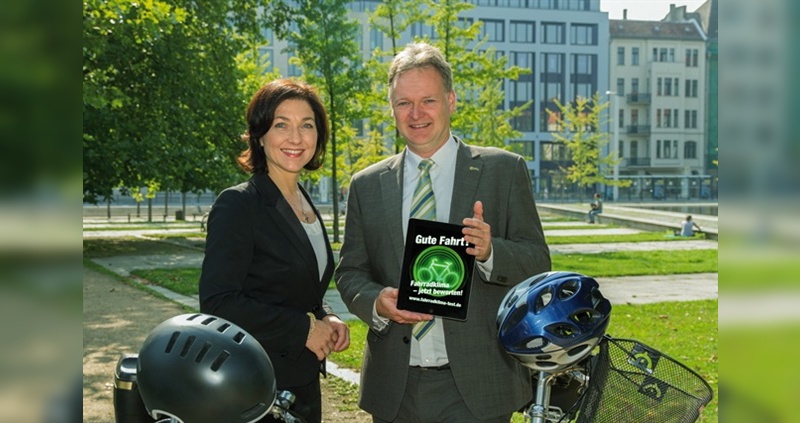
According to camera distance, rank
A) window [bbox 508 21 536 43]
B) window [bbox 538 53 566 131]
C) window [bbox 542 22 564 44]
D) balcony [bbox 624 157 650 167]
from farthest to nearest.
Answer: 1. balcony [bbox 624 157 650 167]
2. window [bbox 542 22 564 44]
3. window [bbox 538 53 566 131]
4. window [bbox 508 21 536 43]

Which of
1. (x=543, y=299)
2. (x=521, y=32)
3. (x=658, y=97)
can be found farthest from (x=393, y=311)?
(x=658, y=97)

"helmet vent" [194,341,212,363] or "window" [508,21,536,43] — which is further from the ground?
"window" [508,21,536,43]

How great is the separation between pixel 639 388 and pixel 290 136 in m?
1.71

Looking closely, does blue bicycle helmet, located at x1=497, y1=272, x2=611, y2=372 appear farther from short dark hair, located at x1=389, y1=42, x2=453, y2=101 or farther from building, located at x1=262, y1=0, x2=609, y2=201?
building, located at x1=262, y1=0, x2=609, y2=201

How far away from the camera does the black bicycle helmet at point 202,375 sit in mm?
2055

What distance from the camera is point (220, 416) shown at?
2061 millimetres

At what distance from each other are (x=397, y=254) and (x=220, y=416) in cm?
141

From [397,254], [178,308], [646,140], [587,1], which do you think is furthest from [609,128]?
[397,254]

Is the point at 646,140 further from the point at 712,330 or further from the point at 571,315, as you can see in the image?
the point at 571,315

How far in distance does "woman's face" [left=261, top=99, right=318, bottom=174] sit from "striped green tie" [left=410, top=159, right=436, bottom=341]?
1.52 ft

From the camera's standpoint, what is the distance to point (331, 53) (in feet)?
90.4

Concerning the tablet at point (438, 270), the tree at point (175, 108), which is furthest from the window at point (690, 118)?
the tablet at point (438, 270)

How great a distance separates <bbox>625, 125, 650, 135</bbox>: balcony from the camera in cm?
9431

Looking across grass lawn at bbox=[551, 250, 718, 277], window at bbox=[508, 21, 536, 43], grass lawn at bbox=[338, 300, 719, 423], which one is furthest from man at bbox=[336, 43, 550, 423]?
window at bbox=[508, 21, 536, 43]
